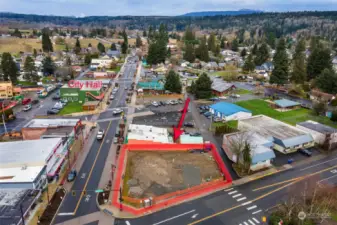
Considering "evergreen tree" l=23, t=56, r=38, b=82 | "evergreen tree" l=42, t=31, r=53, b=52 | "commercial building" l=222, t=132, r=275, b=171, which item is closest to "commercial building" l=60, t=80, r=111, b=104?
"evergreen tree" l=23, t=56, r=38, b=82

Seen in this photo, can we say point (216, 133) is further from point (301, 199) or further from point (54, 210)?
point (54, 210)

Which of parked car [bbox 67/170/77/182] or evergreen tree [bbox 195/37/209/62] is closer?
parked car [bbox 67/170/77/182]

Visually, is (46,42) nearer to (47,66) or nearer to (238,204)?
(47,66)

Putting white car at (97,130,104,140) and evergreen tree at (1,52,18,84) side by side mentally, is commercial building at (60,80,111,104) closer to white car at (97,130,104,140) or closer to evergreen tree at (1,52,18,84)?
white car at (97,130,104,140)

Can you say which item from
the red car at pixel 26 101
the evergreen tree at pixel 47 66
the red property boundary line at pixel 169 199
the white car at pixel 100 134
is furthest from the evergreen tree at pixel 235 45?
the white car at pixel 100 134

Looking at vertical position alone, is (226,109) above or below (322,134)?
above

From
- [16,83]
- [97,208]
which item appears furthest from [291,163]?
[16,83]

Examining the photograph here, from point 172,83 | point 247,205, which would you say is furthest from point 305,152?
point 172,83
